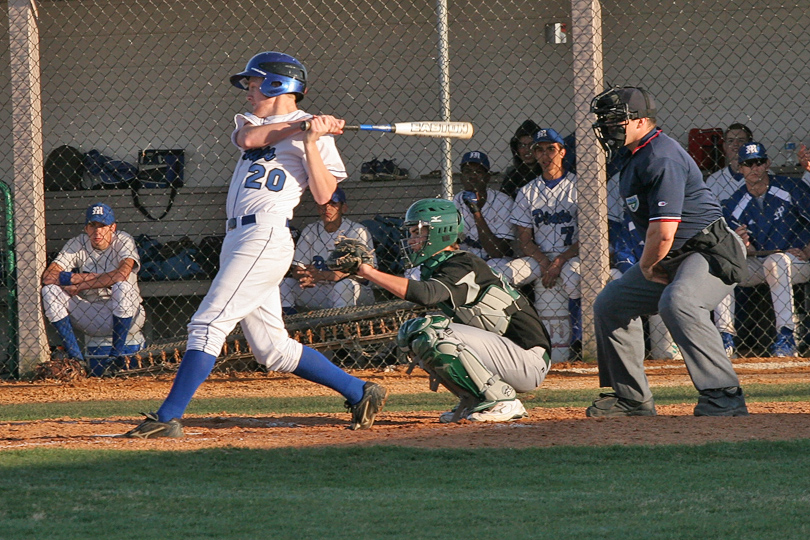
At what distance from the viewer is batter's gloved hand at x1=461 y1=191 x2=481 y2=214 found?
7.79 metres

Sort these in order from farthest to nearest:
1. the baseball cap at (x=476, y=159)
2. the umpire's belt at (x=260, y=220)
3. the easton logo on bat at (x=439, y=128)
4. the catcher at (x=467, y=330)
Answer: the baseball cap at (x=476, y=159) < the easton logo on bat at (x=439, y=128) < the catcher at (x=467, y=330) < the umpire's belt at (x=260, y=220)

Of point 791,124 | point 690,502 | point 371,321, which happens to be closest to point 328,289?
point 371,321

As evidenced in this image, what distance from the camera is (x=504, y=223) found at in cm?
812

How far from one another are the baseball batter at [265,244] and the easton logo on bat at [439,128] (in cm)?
81

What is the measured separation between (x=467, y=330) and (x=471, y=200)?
324 cm

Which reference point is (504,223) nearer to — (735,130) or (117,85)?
(735,130)

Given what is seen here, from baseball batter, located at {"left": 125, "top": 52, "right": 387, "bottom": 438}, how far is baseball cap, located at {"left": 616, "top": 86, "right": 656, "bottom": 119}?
1283 millimetres

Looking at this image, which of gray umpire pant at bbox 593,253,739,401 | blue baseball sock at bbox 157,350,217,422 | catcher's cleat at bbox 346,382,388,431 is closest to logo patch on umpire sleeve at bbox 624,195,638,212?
gray umpire pant at bbox 593,253,739,401

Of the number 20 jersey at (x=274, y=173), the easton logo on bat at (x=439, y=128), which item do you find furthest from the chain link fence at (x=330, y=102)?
the number 20 jersey at (x=274, y=173)

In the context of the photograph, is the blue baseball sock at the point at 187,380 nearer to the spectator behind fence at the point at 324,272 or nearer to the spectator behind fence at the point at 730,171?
the spectator behind fence at the point at 324,272

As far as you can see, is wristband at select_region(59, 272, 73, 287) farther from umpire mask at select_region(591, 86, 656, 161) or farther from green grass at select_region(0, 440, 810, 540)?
umpire mask at select_region(591, 86, 656, 161)

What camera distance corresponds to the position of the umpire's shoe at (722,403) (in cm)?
452

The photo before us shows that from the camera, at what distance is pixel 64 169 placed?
Result: 9555 millimetres

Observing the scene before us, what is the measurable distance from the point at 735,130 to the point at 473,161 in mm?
2108
